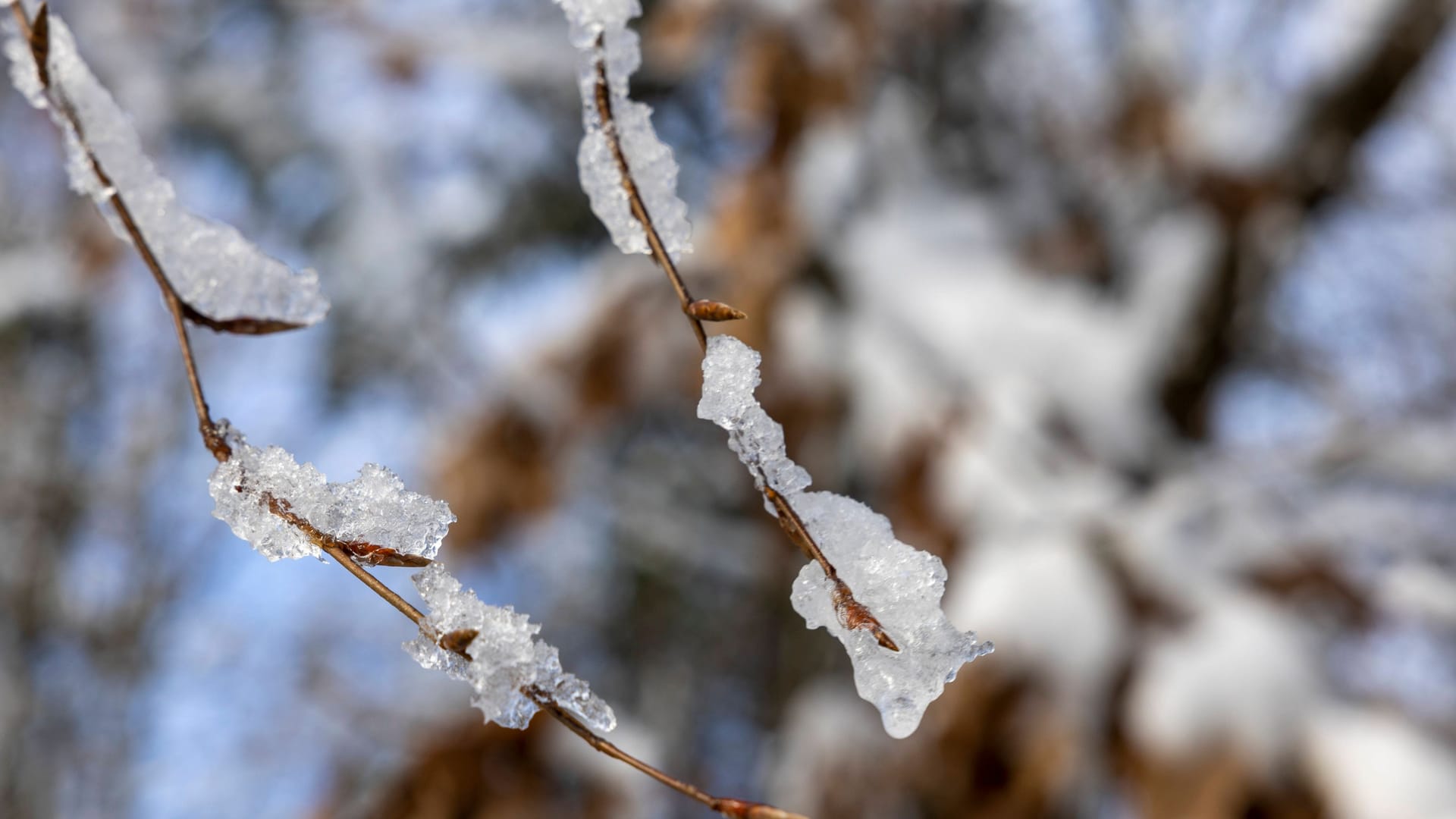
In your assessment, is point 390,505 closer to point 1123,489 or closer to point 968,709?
point 968,709

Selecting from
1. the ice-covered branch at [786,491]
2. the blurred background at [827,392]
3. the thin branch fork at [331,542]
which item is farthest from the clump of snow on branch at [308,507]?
the blurred background at [827,392]

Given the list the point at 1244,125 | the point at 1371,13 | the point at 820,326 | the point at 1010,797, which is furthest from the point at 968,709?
the point at 1244,125

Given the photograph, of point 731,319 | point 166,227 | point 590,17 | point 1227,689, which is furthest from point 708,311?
point 1227,689

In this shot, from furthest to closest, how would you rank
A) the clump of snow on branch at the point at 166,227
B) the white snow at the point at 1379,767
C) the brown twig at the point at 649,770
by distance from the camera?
the white snow at the point at 1379,767 < the clump of snow on branch at the point at 166,227 < the brown twig at the point at 649,770

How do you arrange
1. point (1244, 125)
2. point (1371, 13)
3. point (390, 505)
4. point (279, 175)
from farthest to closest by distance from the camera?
point (279, 175)
point (1244, 125)
point (1371, 13)
point (390, 505)

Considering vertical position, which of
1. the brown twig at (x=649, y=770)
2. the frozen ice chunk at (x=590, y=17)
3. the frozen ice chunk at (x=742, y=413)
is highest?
the frozen ice chunk at (x=590, y=17)

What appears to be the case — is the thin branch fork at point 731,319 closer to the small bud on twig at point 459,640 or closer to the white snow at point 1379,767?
the small bud on twig at point 459,640
